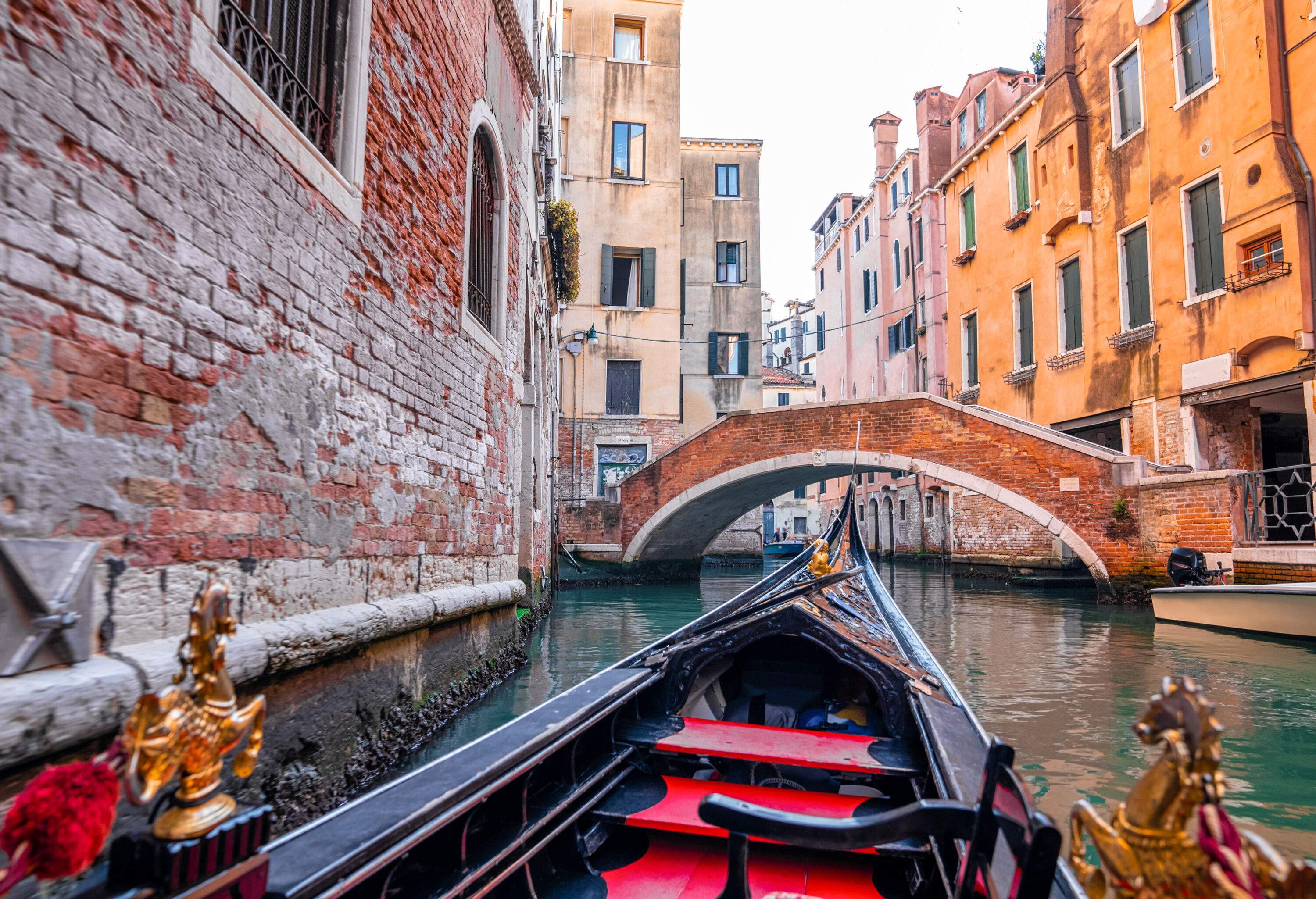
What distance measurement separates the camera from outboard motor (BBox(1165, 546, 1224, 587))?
21.3 feet

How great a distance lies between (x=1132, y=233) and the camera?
328 inches

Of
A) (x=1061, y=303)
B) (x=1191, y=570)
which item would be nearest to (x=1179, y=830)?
(x=1191, y=570)

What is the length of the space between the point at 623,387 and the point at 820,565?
28.2ft

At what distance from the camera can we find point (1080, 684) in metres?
4.47

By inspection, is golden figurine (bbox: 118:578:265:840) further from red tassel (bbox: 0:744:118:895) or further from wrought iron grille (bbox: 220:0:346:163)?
wrought iron grille (bbox: 220:0:346:163)

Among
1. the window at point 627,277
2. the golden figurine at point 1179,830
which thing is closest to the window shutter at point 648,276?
the window at point 627,277

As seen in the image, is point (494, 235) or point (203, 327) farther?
A: point (494, 235)

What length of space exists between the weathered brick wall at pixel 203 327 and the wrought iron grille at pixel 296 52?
0.55 feet

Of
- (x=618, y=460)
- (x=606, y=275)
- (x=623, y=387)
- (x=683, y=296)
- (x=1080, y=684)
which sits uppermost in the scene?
(x=683, y=296)

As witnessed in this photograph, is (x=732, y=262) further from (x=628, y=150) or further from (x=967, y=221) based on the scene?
(x=967, y=221)

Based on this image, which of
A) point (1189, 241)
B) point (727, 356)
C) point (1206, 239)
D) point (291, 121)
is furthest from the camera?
point (727, 356)

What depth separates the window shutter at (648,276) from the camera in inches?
476

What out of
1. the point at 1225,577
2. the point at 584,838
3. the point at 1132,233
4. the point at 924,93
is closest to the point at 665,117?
the point at 924,93

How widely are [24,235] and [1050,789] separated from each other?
10.5ft
